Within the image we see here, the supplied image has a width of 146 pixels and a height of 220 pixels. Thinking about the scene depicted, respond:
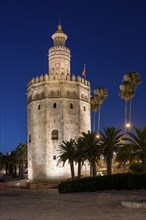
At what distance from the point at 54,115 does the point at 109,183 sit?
23184 mm

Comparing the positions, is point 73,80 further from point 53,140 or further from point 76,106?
point 53,140

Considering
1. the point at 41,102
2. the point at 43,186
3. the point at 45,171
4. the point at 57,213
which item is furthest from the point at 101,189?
the point at 41,102

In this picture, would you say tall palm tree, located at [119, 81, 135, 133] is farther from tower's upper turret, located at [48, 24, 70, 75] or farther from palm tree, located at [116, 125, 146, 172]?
palm tree, located at [116, 125, 146, 172]

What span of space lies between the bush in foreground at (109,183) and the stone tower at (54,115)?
20.0 meters

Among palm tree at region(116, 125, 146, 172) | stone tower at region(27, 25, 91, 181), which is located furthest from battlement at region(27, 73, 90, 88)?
palm tree at region(116, 125, 146, 172)

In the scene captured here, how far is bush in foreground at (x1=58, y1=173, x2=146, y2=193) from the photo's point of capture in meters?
21.2

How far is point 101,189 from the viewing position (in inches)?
877

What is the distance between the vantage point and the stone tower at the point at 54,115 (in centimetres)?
4362

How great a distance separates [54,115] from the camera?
Answer: 145 feet

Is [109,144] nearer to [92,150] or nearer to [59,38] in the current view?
[92,150]

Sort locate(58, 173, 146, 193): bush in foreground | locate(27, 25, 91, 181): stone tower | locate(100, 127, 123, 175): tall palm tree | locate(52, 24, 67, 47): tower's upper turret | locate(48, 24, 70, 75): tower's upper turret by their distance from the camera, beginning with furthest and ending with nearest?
1. locate(52, 24, 67, 47): tower's upper turret
2. locate(48, 24, 70, 75): tower's upper turret
3. locate(27, 25, 91, 181): stone tower
4. locate(100, 127, 123, 175): tall palm tree
5. locate(58, 173, 146, 193): bush in foreground

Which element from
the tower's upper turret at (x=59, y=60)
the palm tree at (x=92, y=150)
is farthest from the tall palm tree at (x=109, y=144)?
the tower's upper turret at (x=59, y=60)

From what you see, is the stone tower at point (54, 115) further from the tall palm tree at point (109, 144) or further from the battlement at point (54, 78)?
the tall palm tree at point (109, 144)

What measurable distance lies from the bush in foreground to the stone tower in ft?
65.5
